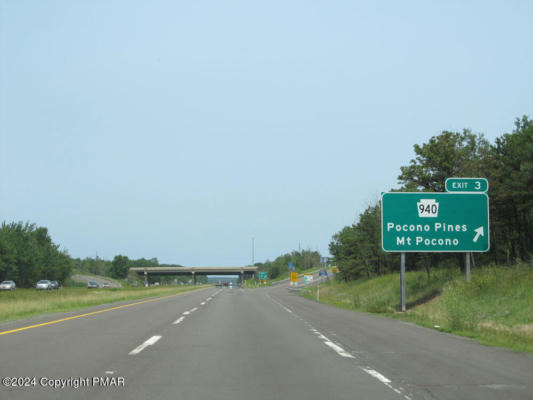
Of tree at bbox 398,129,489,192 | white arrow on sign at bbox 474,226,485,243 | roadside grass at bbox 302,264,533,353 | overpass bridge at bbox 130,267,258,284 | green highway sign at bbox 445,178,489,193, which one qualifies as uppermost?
tree at bbox 398,129,489,192

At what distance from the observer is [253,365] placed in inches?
361

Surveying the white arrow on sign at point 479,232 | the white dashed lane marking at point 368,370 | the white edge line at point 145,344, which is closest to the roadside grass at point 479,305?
the white arrow on sign at point 479,232

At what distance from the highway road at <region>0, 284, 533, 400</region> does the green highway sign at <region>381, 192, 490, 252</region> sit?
36.6 feet

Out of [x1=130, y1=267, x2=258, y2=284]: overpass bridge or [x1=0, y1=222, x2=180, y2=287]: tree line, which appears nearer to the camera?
[x1=0, y1=222, x2=180, y2=287]: tree line

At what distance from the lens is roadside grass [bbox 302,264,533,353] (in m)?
16.2

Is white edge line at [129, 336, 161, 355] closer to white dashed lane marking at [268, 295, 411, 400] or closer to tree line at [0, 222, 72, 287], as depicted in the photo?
white dashed lane marking at [268, 295, 411, 400]

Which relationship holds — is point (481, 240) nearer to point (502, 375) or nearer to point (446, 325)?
point (446, 325)

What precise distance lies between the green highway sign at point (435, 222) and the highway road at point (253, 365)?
11155mm

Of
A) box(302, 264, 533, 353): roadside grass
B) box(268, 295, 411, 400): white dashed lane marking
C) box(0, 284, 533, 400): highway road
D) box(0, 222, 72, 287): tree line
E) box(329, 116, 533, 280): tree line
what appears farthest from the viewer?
box(0, 222, 72, 287): tree line

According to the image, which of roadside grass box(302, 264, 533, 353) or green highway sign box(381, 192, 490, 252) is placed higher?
green highway sign box(381, 192, 490, 252)

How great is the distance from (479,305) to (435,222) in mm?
4374

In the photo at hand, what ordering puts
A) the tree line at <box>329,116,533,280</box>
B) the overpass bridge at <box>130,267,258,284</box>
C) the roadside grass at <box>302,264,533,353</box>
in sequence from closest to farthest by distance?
1. the roadside grass at <box>302,264,533,353</box>
2. the tree line at <box>329,116,533,280</box>
3. the overpass bridge at <box>130,267,258,284</box>

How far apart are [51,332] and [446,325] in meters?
12.5

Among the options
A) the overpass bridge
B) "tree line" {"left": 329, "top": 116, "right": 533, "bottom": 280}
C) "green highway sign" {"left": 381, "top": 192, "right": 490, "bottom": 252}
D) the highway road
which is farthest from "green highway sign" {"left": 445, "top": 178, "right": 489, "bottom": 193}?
the overpass bridge
